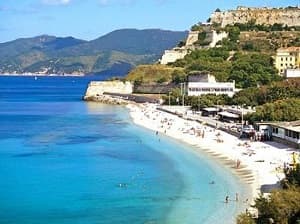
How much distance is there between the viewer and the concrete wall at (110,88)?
98625mm

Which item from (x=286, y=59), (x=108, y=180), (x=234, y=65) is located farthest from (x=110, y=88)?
(x=108, y=180)

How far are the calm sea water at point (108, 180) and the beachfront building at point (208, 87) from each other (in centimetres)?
2286

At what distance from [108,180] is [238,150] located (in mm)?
9935

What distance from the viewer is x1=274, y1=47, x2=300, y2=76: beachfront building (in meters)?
80.3

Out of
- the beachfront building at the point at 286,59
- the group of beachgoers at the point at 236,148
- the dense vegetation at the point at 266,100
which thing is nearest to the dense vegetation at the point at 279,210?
the group of beachgoers at the point at 236,148

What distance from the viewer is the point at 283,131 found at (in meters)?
39.2

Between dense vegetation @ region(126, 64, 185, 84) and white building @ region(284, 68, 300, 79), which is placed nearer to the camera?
white building @ region(284, 68, 300, 79)

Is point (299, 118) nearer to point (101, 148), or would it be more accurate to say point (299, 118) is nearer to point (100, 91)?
point (101, 148)

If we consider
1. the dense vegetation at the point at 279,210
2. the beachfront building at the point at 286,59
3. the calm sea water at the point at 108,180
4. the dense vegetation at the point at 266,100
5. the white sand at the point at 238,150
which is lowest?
the calm sea water at the point at 108,180

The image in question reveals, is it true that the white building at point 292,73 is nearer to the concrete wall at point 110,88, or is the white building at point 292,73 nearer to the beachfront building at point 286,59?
the beachfront building at point 286,59

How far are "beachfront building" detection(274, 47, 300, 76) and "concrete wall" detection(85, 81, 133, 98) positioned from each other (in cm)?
2437

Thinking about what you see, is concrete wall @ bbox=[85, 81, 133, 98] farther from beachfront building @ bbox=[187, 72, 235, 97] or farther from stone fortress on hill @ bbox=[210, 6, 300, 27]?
beachfront building @ bbox=[187, 72, 235, 97]

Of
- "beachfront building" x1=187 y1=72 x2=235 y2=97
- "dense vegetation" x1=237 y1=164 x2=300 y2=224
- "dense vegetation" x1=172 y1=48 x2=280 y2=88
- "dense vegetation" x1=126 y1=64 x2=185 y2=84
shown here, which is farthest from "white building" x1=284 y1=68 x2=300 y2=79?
"dense vegetation" x1=237 y1=164 x2=300 y2=224

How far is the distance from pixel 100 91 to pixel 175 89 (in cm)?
2038
